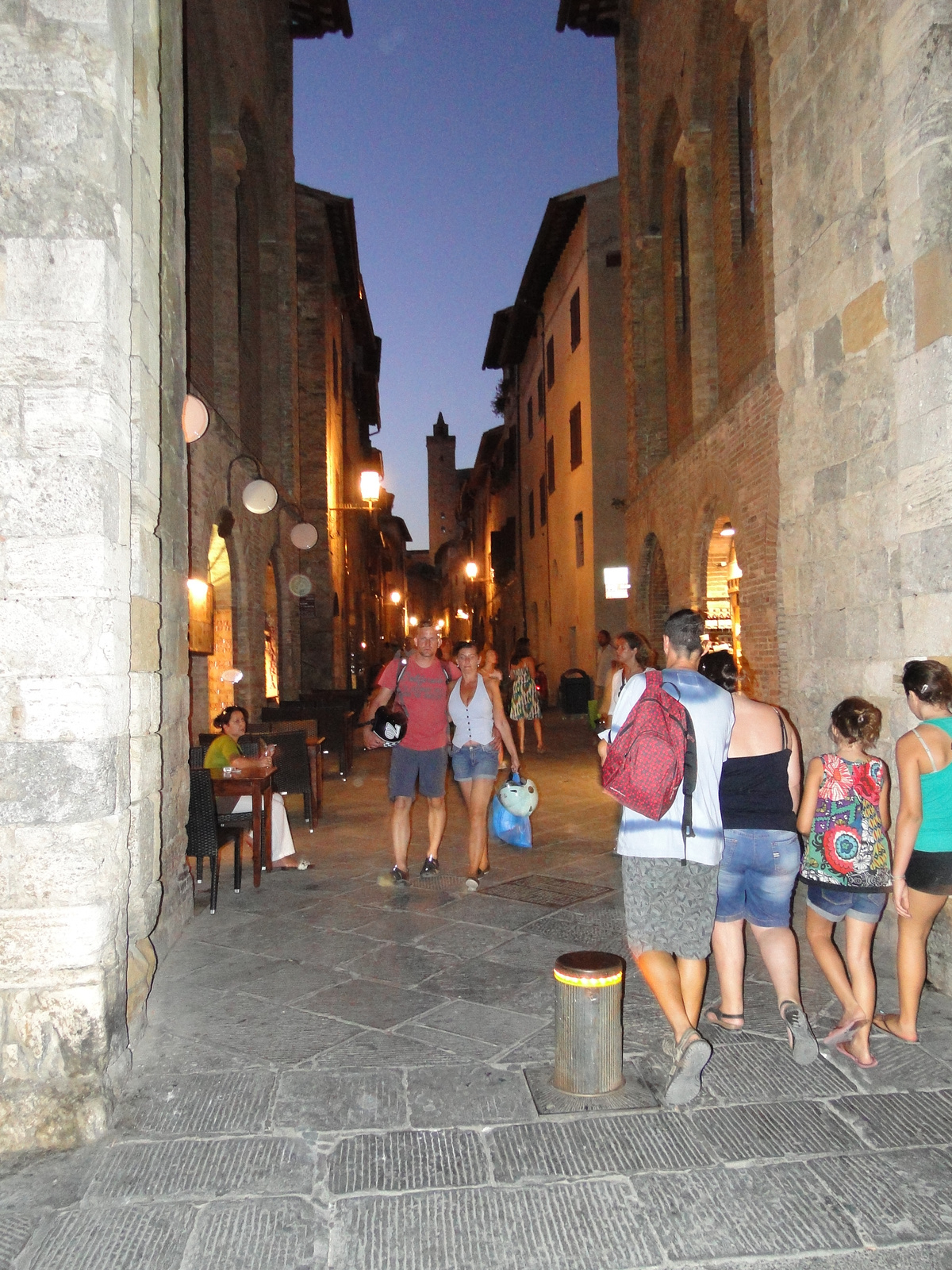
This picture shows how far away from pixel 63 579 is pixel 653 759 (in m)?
2.21

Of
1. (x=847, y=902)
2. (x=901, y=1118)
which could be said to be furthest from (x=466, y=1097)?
(x=847, y=902)

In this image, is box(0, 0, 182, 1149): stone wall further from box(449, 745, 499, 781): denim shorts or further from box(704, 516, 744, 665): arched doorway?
box(704, 516, 744, 665): arched doorway

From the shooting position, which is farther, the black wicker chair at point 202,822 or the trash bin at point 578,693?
the trash bin at point 578,693

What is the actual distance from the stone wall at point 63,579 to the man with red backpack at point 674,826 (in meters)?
1.91

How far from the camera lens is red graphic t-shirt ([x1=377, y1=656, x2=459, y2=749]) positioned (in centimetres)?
633

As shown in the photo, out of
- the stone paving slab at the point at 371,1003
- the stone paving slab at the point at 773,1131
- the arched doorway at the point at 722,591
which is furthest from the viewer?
the arched doorway at the point at 722,591

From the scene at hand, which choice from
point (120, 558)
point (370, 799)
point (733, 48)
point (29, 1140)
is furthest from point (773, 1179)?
point (733, 48)

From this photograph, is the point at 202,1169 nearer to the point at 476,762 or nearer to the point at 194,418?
the point at 476,762

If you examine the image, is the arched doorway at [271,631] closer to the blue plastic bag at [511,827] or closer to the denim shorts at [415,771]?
the blue plastic bag at [511,827]

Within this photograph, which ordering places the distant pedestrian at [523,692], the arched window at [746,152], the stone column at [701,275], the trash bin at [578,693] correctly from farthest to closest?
the trash bin at [578,693] → the stone column at [701,275] → the distant pedestrian at [523,692] → the arched window at [746,152]

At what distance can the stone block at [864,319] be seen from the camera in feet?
16.4

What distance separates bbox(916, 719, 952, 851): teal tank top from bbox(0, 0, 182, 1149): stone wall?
3.16m

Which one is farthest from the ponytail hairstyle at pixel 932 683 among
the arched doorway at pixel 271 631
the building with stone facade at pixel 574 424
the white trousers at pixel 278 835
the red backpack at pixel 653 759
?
the building with stone facade at pixel 574 424

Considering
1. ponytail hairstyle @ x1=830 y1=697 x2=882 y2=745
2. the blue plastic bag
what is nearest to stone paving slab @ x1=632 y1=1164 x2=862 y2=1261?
ponytail hairstyle @ x1=830 y1=697 x2=882 y2=745
